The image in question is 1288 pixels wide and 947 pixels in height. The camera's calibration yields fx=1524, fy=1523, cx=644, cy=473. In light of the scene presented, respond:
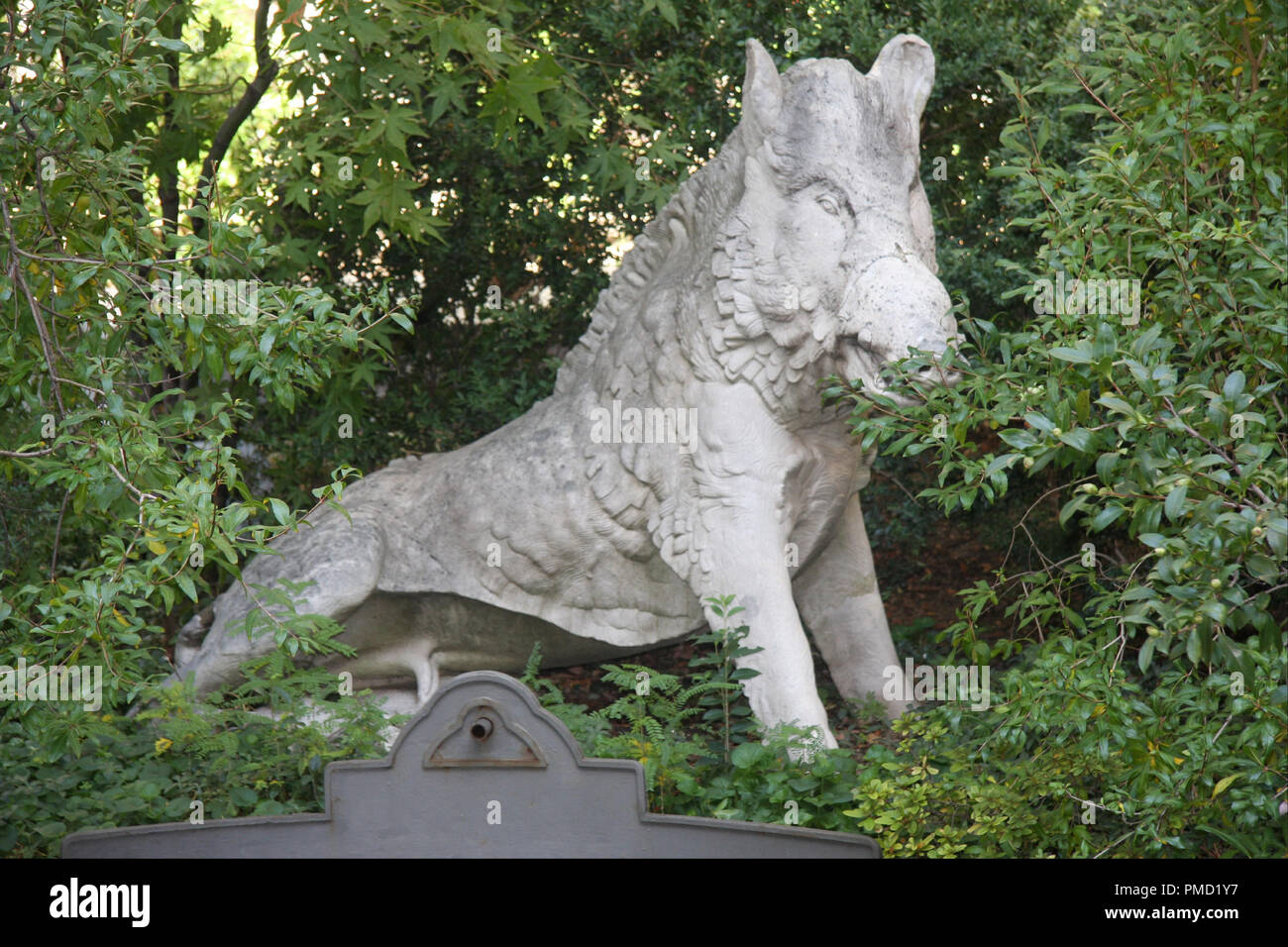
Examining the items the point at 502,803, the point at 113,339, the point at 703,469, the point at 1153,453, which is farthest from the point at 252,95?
the point at 1153,453

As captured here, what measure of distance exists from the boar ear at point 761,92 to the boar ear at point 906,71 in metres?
0.30

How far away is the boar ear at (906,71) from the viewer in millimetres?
4609

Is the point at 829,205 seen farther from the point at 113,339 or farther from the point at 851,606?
the point at 113,339

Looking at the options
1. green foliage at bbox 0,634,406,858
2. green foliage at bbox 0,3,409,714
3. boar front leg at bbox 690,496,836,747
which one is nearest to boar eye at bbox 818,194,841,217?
boar front leg at bbox 690,496,836,747

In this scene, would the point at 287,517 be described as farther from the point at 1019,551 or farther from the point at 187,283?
the point at 1019,551

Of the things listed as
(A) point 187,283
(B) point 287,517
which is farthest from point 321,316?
(B) point 287,517

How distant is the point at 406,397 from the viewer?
6.75 m

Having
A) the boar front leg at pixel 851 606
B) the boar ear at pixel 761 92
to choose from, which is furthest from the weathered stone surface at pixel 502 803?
the boar ear at pixel 761 92

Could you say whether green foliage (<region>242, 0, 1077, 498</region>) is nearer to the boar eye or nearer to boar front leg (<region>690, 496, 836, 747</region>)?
the boar eye

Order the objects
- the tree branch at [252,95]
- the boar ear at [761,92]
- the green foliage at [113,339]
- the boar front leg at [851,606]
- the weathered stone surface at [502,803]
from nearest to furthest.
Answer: the weathered stone surface at [502,803], the green foliage at [113,339], the boar ear at [761,92], the boar front leg at [851,606], the tree branch at [252,95]

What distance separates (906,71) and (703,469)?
1360 mm

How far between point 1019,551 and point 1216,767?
2.67m

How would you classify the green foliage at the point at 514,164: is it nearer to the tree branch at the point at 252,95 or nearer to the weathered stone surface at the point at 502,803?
the tree branch at the point at 252,95

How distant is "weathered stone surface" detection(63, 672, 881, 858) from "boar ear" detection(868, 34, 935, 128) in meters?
2.34
